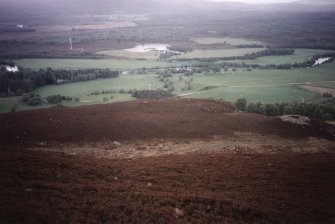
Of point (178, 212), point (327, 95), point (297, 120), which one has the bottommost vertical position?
point (327, 95)

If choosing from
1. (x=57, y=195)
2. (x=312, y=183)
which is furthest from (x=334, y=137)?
(x=57, y=195)

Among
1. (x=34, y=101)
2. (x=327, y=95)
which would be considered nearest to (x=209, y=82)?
(x=327, y=95)

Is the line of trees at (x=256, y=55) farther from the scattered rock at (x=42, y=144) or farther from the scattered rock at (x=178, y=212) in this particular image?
the scattered rock at (x=178, y=212)

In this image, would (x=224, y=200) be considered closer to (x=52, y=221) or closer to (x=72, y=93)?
(x=52, y=221)

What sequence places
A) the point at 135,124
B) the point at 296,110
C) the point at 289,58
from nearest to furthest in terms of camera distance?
the point at 135,124, the point at 296,110, the point at 289,58

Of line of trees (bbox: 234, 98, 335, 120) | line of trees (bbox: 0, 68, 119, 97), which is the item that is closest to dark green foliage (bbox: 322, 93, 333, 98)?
line of trees (bbox: 234, 98, 335, 120)

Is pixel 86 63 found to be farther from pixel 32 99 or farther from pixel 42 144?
pixel 42 144
